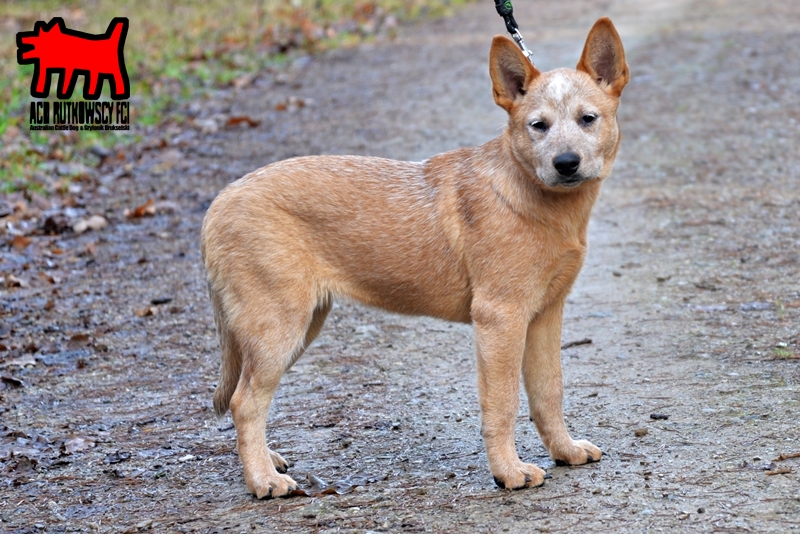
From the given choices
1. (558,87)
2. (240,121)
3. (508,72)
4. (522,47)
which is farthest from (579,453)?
(240,121)

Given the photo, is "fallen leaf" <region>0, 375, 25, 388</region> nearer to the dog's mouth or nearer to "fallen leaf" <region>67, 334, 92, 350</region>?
"fallen leaf" <region>67, 334, 92, 350</region>

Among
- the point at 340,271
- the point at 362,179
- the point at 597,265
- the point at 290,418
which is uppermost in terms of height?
the point at 362,179

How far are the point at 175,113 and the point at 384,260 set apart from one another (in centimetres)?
883

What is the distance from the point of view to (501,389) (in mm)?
4676

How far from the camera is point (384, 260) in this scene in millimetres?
5008

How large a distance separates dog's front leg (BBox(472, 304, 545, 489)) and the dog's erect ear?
1.28 m

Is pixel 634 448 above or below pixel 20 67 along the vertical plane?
below

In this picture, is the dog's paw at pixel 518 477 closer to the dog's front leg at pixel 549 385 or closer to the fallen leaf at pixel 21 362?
the dog's front leg at pixel 549 385

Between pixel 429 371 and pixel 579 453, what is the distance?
1.58 meters

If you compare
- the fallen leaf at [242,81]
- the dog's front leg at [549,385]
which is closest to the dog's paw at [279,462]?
the dog's front leg at [549,385]

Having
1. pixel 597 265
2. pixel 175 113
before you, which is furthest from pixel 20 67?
pixel 597 265

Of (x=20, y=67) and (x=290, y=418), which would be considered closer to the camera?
(x=290, y=418)

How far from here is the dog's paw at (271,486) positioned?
15.5ft

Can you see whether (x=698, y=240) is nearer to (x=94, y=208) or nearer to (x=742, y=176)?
(x=742, y=176)
